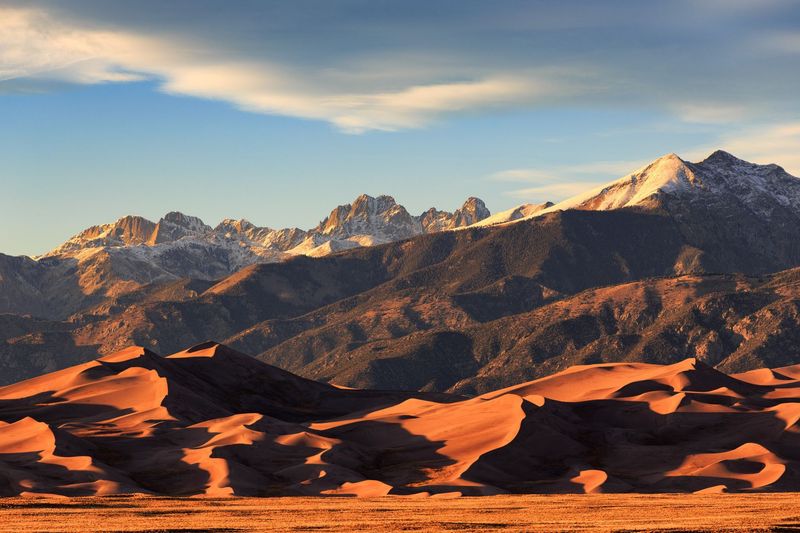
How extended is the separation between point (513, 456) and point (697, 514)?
93.1 m

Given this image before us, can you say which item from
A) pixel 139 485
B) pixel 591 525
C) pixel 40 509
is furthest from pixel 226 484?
pixel 591 525

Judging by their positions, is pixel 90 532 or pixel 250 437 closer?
pixel 90 532

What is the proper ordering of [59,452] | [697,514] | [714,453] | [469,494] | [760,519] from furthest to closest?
[714,453], [59,452], [469,494], [697,514], [760,519]

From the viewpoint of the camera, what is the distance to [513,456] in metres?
193

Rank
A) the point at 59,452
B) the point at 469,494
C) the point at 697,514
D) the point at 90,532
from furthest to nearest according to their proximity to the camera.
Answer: the point at 59,452 < the point at 469,494 < the point at 697,514 < the point at 90,532

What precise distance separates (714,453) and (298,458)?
206 ft

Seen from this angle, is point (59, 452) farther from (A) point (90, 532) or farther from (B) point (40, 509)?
(A) point (90, 532)

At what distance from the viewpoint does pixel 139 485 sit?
170 metres

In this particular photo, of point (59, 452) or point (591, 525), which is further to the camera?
point (59, 452)

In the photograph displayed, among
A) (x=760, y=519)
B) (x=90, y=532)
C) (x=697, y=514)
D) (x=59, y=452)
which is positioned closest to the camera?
(x=90, y=532)

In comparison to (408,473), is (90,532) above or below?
above

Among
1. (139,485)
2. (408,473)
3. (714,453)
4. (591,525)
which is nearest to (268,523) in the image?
(591,525)

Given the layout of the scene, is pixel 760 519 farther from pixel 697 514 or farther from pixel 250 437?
pixel 250 437

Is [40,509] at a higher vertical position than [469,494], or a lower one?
higher
